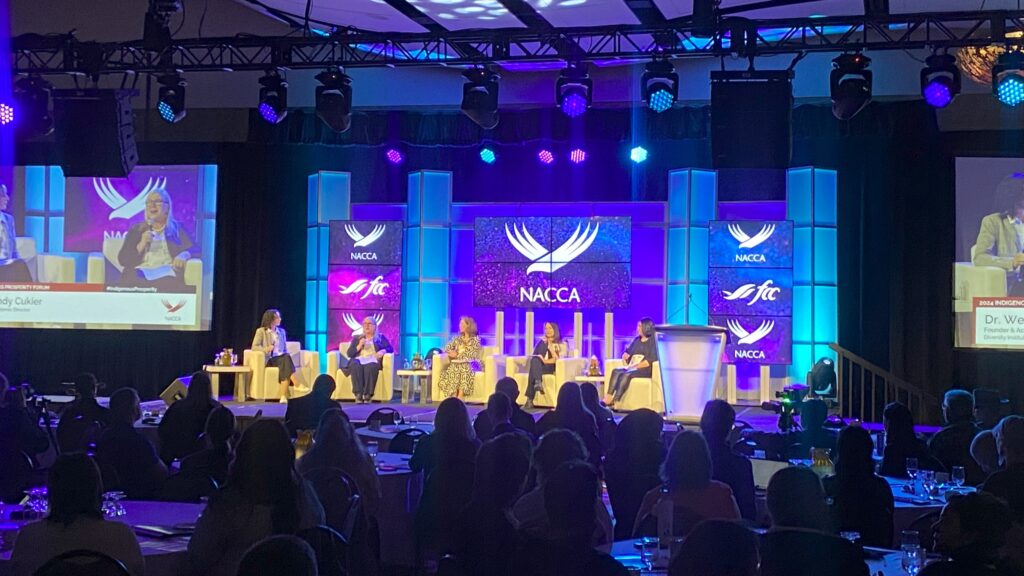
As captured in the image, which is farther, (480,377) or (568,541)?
(480,377)

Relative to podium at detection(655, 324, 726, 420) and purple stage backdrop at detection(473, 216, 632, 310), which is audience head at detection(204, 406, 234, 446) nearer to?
podium at detection(655, 324, 726, 420)

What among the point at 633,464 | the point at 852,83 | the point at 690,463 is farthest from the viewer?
the point at 852,83

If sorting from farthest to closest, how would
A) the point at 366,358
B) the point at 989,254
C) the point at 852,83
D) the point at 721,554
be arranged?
the point at 366,358
the point at 989,254
the point at 852,83
the point at 721,554

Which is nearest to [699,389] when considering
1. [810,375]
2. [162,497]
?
[810,375]

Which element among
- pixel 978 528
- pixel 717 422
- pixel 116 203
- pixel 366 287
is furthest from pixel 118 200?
pixel 978 528

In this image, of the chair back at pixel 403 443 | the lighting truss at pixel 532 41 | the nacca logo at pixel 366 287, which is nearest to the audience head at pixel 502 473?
the chair back at pixel 403 443

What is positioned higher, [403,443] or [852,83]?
[852,83]

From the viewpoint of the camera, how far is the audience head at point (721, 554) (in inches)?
97.6

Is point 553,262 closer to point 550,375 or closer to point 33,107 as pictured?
point 550,375

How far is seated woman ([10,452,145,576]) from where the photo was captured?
3.13 m

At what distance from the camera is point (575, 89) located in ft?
30.1

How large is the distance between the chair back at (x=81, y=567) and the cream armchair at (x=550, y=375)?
950cm

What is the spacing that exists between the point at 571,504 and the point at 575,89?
6819mm

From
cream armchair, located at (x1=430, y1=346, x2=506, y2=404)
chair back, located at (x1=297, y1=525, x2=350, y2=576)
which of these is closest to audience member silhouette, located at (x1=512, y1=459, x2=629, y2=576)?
chair back, located at (x1=297, y1=525, x2=350, y2=576)
